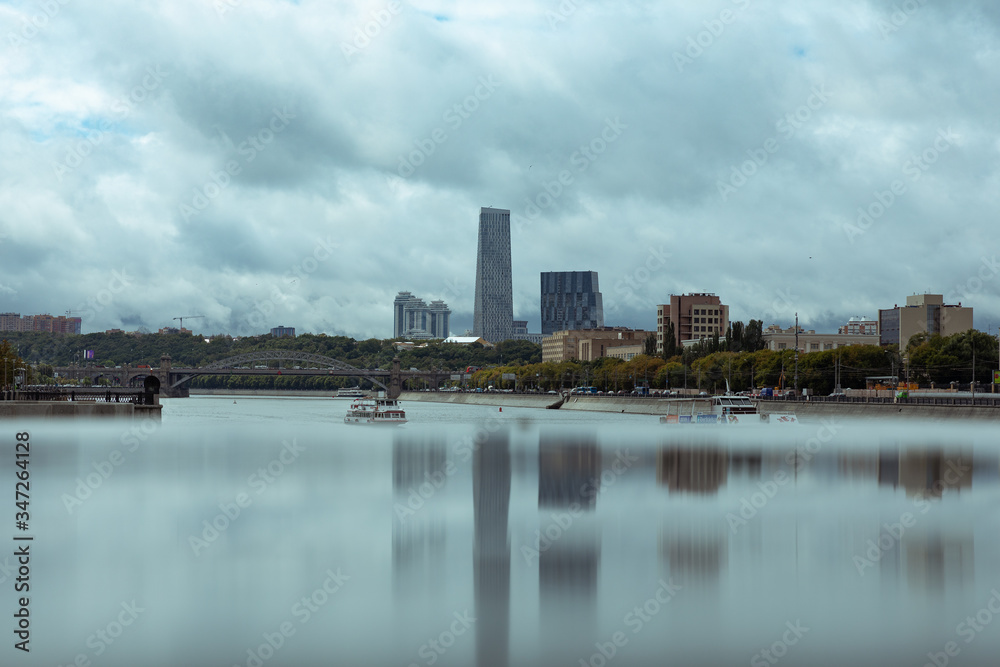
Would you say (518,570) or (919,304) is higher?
(919,304)

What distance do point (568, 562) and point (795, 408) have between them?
65.7 m

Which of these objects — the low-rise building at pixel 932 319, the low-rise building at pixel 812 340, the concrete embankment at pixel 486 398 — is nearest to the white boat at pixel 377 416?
the concrete embankment at pixel 486 398

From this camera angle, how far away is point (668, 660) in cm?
1434

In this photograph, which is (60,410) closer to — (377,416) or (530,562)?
(377,416)

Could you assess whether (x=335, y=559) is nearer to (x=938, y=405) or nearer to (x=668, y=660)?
(x=668, y=660)

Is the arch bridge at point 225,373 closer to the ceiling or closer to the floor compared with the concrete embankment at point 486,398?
closer to the ceiling

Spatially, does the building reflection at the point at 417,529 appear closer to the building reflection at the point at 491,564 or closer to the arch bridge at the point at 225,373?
the building reflection at the point at 491,564

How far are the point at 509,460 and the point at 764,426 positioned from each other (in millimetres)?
35252

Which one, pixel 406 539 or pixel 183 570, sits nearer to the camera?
pixel 183 570

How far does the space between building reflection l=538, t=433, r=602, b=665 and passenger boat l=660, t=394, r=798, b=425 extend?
41.4 m

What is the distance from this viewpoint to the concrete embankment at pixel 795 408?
66.4m

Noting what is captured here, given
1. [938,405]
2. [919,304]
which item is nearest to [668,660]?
[938,405]

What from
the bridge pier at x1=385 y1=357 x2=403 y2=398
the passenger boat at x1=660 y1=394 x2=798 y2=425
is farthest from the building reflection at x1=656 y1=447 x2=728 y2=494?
the bridge pier at x1=385 y1=357 x2=403 y2=398

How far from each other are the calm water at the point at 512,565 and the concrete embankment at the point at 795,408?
2881 cm
